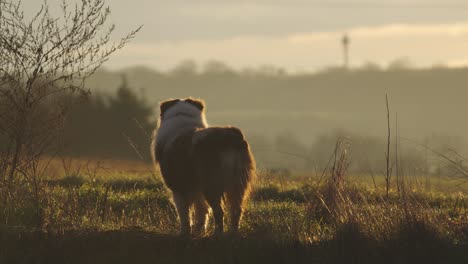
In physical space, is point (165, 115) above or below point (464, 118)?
above

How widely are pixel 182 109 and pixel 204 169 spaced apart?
167 centimetres

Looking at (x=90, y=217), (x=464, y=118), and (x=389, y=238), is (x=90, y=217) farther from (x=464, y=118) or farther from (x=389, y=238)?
(x=464, y=118)

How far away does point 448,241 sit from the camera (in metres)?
10.1

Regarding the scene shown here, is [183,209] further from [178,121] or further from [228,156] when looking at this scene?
[178,121]

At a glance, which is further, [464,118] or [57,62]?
[464,118]

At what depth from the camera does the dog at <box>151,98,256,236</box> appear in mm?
10172

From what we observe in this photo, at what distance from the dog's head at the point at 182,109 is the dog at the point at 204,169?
23 cm

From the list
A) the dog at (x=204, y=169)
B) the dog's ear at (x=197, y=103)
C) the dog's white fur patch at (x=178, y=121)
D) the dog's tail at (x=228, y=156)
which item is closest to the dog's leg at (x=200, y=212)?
the dog at (x=204, y=169)

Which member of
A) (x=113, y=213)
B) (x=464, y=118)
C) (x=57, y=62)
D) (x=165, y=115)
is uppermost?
(x=57, y=62)

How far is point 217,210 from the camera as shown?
34.0ft

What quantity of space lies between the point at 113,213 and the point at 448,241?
478 cm

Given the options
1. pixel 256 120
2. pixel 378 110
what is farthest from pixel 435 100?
pixel 256 120

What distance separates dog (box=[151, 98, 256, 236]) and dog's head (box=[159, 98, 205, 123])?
23 centimetres

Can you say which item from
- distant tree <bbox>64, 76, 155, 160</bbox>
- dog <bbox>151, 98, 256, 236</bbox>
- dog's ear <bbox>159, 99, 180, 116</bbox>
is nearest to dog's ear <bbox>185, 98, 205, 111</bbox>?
dog's ear <bbox>159, 99, 180, 116</bbox>
